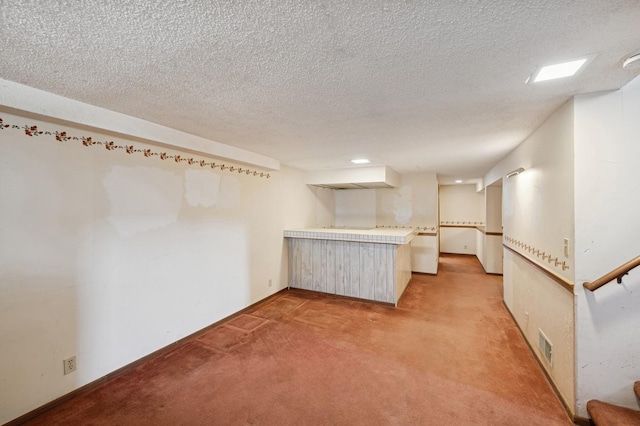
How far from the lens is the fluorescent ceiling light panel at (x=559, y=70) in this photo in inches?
50.3

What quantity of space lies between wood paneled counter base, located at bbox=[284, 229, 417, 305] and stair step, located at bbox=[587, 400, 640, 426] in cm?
212

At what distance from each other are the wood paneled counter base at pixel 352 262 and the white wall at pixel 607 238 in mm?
1967

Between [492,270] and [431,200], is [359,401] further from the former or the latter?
[492,270]

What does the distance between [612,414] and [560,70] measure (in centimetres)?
206

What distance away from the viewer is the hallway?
1.69 m

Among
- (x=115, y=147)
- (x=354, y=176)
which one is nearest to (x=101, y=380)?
(x=115, y=147)

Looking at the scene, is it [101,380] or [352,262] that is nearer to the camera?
[101,380]

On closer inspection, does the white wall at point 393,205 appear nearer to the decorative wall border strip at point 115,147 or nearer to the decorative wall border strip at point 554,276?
the decorative wall border strip at point 554,276

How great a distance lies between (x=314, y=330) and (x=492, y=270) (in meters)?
4.41

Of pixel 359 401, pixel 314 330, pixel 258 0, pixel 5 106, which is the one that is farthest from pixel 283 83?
pixel 314 330

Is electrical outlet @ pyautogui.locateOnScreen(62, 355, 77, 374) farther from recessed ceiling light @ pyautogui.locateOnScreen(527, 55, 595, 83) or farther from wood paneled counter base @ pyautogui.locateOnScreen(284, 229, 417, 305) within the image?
recessed ceiling light @ pyautogui.locateOnScreen(527, 55, 595, 83)

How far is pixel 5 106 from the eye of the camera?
1.47m

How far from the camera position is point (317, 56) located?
1229 mm

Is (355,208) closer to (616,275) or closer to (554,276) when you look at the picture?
(554,276)
